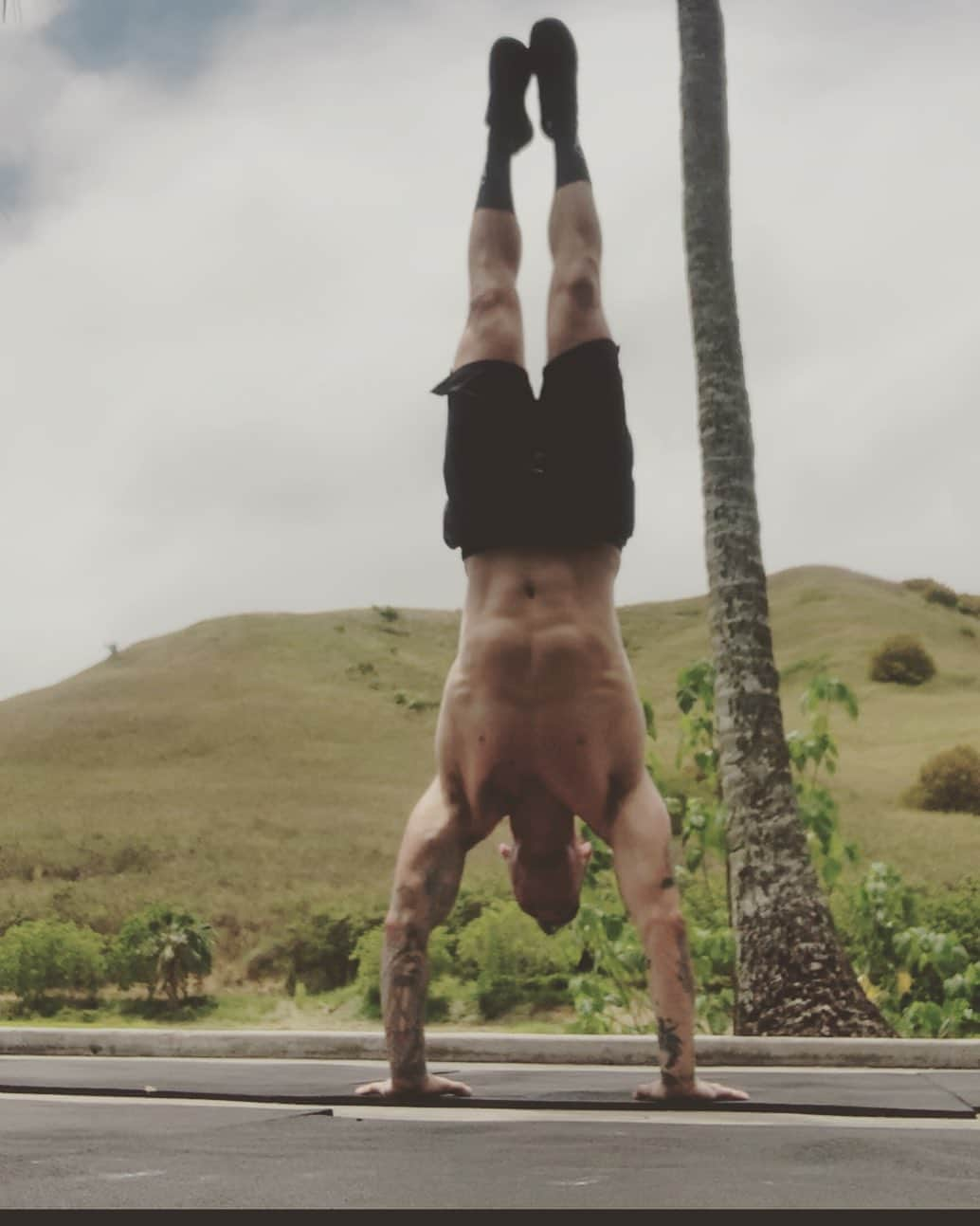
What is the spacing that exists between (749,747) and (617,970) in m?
1.61

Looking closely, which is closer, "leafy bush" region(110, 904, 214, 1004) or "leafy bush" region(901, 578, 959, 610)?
"leafy bush" region(110, 904, 214, 1004)

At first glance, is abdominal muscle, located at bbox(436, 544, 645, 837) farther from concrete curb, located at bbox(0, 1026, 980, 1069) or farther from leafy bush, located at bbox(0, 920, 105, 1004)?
leafy bush, located at bbox(0, 920, 105, 1004)

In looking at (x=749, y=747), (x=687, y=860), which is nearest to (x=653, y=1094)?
Result: (x=749, y=747)

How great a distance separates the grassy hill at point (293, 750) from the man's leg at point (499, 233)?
4798mm

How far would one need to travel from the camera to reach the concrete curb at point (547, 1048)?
20.0 feet

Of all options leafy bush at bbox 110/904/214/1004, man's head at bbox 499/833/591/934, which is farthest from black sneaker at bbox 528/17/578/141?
leafy bush at bbox 110/904/214/1004

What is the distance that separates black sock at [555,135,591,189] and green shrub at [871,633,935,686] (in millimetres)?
52008

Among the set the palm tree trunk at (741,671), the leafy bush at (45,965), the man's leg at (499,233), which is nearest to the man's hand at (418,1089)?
the man's leg at (499,233)

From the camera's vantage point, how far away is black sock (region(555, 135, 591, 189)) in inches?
156

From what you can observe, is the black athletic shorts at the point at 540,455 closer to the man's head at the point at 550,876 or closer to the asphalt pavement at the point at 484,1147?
the man's head at the point at 550,876

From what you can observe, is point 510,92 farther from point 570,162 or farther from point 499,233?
point 499,233

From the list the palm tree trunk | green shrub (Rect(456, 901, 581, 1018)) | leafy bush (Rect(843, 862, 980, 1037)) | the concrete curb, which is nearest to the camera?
the concrete curb

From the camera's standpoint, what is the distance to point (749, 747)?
7887 millimetres

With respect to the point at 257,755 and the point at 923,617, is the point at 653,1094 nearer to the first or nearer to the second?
the point at 257,755
